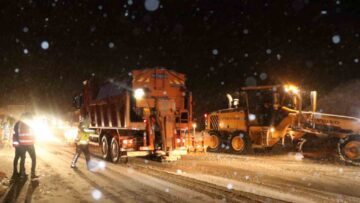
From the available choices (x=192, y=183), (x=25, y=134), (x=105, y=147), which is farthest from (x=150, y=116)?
(x=192, y=183)

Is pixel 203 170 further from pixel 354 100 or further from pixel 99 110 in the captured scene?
pixel 354 100

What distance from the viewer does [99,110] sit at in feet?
57.6

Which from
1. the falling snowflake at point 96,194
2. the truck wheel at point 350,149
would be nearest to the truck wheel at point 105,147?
the falling snowflake at point 96,194

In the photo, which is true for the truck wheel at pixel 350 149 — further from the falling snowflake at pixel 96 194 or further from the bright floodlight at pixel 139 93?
the falling snowflake at pixel 96 194

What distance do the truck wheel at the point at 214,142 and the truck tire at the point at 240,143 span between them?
1.06 meters

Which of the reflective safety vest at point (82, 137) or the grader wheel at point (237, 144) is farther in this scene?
the grader wheel at point (237, 144)

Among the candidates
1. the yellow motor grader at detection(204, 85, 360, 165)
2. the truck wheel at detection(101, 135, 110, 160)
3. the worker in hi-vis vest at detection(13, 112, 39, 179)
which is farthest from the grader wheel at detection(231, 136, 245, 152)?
the worker in hi-vis vest at detection(13, 112, 39, 179)

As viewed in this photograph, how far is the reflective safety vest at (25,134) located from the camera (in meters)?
11.2

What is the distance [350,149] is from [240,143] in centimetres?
537

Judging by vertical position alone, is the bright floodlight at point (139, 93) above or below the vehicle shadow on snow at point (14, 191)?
above

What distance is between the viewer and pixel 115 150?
50.0 ft

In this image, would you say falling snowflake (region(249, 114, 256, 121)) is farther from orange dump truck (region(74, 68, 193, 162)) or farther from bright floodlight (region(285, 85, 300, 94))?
orange dump truck (region(74, 68, 193, 162))

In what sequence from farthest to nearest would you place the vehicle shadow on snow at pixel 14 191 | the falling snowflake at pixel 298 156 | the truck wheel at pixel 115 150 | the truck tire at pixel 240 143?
the truck tire at pixel 240 143, the falling snowflake at pixel 298 156, the truck wheel at pixel 115 150, the vehicle shadow on snow at pixel 14 191

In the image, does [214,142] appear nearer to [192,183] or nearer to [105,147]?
[105,147]
